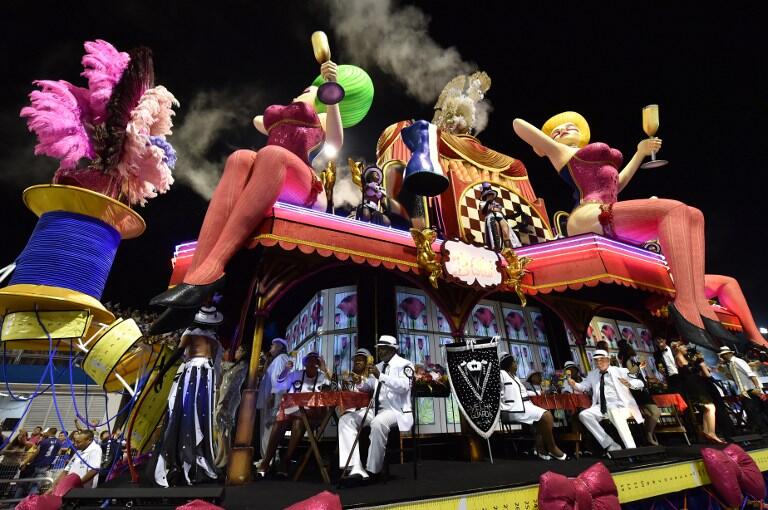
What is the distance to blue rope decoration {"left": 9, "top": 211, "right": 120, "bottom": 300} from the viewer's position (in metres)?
4.85

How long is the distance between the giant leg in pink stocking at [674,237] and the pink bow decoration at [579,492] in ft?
14.6

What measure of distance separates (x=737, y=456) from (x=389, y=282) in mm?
6231

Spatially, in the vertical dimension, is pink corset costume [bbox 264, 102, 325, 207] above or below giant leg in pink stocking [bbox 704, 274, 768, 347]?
above

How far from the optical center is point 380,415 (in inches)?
178

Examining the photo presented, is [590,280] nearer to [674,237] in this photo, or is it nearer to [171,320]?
[674,237]

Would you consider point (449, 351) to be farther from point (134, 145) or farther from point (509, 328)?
point (134, 145)

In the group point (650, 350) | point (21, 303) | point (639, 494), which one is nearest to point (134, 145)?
point (21, 303)

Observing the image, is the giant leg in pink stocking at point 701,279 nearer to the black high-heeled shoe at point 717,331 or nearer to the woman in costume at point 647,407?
the black high-heeled shoe at point 717,331

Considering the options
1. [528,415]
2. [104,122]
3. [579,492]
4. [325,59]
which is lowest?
[579,492]

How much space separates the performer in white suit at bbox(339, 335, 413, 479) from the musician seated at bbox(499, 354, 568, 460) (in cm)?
232

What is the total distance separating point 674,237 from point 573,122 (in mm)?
4326

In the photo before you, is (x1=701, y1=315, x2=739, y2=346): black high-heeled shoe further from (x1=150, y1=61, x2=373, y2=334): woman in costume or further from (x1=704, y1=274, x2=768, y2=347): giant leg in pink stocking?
(x1=150, y1=61, x2=373, y2=334): woman in costume

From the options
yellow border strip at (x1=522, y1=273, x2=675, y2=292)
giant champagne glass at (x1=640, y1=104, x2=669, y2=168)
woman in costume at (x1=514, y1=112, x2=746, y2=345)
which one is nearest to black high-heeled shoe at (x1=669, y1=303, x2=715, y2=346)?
woman in costume at (x1=514, y1=112, x2=746, y2=345)

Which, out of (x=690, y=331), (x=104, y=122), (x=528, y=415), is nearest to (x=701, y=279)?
(x=690, y=331)
